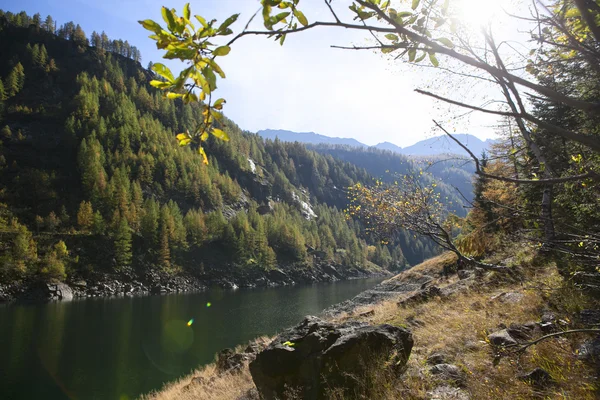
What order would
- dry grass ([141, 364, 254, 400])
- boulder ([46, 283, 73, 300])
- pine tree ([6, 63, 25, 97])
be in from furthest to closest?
pine tree ([6, 63, 25, 97]) < boulder ([46, 283, 73, 300]) < dry grass ([141, 364, 254, 400])

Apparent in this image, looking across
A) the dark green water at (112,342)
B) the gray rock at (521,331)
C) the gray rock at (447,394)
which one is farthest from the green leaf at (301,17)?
the dark green water at (112,342)

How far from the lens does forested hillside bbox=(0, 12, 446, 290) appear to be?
86062 millimetres

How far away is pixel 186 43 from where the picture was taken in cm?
146

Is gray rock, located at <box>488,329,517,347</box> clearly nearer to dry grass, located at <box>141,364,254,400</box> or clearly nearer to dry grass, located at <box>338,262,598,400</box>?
dry grass, located at <box>338,262,598,400</box>

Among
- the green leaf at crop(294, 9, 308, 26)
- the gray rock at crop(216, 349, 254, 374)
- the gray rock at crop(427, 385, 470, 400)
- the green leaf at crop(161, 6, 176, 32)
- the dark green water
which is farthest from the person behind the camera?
the dark green water

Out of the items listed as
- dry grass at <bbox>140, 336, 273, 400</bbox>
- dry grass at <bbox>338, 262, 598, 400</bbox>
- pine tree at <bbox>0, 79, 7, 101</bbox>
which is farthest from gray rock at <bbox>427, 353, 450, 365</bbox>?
pine tree at <bbox>0, 79, 7, 101</bbox>

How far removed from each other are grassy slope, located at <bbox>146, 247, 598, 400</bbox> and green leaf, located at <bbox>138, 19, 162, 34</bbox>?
4085 mm

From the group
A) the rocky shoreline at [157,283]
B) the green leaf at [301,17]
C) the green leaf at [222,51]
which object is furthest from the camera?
the rocky shoreline at [157,283]

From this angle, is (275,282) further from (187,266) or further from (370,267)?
(370,267)

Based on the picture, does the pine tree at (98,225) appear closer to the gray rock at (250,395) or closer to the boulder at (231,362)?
the boulder at (231,362)

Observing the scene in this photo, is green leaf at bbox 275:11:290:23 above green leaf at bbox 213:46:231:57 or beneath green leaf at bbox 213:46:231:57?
above

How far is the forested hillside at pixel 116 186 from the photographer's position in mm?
86062

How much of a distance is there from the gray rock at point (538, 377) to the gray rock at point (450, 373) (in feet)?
3.35

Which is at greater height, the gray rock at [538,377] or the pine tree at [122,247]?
the gray rock at [538,377]
